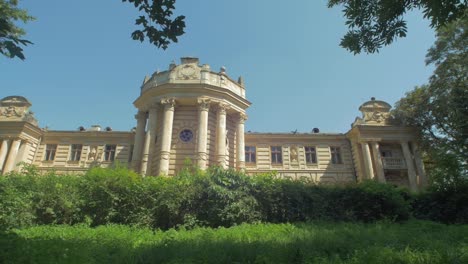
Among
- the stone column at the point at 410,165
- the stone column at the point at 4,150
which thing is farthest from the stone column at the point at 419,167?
the stone column at the point at 4,150

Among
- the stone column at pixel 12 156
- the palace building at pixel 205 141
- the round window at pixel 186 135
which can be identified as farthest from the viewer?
the stone column at pixel 12 156

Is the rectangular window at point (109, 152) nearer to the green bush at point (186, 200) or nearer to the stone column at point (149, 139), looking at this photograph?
the stone column at point (149, 139)

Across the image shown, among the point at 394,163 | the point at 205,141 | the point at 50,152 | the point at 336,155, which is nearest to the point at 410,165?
the point at 394,163

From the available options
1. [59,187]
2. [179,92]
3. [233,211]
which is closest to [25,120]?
[179,92]

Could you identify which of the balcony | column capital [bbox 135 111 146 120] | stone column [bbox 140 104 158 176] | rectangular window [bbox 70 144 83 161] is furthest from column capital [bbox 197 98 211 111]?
the balcony

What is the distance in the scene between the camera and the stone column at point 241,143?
27234 mm

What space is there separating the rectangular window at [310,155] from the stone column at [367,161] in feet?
16.2

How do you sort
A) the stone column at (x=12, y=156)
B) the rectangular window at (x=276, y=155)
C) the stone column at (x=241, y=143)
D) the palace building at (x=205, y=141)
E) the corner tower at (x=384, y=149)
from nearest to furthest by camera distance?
1. the palace building at (x=205, y=141)
2. the stone column at (x=241, y=143)
3. the stone column at (x=12, y=156)
4. the corner tower at (x=384, y=149)
5. the rectangular window at (x=276, y=155)

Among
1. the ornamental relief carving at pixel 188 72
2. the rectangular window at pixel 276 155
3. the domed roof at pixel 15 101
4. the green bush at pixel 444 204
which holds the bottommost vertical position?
the green bush at pixel 444 204

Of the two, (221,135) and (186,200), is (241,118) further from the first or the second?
(186,200)

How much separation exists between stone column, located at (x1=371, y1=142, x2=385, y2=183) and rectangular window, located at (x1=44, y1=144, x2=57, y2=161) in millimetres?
32363

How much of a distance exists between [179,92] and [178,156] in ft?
18.1

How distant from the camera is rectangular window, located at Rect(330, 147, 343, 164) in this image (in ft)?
108

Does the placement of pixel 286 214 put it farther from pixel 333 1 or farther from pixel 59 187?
pixel 59 187
